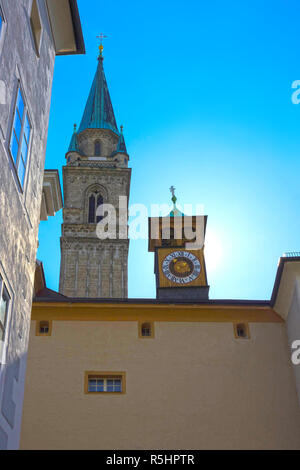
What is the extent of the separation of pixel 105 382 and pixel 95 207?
117 ft

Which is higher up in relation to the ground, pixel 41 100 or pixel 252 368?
pixel 41 100

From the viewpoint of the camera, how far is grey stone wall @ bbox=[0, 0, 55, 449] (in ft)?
30.6

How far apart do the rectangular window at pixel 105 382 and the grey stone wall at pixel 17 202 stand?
24.5 ft

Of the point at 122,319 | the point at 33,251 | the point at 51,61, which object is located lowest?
the point at 33,251

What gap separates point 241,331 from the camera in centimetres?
1967

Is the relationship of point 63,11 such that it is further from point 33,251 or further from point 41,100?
point 33,251

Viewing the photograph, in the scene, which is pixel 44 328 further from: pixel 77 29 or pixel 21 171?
pixel 21 171

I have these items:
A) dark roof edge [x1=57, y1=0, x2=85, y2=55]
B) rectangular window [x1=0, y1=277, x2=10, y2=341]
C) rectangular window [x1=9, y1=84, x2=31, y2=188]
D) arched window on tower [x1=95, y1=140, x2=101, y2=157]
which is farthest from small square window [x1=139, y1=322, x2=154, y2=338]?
arched window on tower [x1=95, y1=140, x2=101, y2=157]

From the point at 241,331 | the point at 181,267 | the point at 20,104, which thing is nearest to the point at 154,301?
the point at 241,331

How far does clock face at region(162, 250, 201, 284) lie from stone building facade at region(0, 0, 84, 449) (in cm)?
1541

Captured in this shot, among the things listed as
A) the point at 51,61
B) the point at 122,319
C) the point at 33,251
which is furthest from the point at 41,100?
the point at 122,319

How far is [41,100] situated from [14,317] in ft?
15.5

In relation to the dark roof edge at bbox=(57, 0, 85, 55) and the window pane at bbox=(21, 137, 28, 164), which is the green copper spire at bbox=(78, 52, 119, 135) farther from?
the window pane at bbox=(21, 137, 28, 164)
